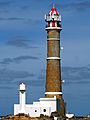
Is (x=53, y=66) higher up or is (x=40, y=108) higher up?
(x=53, y=66)

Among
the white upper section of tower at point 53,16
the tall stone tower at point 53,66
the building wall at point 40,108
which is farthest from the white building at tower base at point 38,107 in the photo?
the white upper section of tower at point 53,16

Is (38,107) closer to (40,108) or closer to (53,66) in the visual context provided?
(40,108)

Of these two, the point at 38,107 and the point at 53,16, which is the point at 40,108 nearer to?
the point at 38,107

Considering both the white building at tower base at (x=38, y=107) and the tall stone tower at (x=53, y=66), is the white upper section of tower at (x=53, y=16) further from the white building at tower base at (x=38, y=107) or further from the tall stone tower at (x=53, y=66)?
the white building at tower base at (x=38, y=107)

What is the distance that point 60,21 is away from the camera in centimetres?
9056

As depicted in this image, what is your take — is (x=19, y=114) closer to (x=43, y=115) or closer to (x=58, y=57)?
(x=43, y=115)

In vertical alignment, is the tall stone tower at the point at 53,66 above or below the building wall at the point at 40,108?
above

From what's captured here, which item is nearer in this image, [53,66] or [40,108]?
[40,108]

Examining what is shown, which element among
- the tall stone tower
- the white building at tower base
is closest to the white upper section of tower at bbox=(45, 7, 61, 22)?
the tall stone tower

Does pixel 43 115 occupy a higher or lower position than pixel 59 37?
lower

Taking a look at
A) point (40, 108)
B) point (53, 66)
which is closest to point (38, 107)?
point (40, 108)

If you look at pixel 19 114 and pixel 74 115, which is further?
pixel 74 115

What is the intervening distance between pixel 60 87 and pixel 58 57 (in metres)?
3.31

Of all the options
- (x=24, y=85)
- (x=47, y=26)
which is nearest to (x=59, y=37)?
(x=47, y=26)
